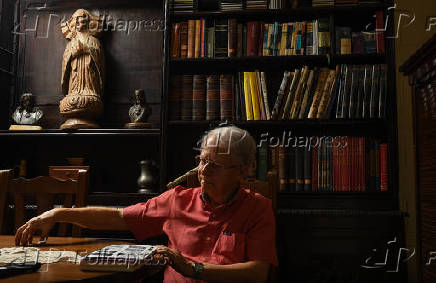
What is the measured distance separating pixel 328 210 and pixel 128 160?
1374 millimetres

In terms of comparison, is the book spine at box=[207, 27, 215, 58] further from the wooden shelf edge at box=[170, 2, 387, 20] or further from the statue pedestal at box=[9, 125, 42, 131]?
the statue pedestal at box=[9, 125, 42, 131]

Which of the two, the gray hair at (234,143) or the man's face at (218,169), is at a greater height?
the gray hair at (234,143)

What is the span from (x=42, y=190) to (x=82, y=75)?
1.18m

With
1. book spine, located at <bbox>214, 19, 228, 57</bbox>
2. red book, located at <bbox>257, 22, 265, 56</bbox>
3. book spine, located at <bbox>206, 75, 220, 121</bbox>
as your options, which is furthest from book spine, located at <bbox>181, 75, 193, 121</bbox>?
red book, located at <bbox>257, 22, 265, 56</bbox>

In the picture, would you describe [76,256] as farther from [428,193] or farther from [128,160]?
[128,160]

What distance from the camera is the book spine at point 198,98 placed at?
7.97ft

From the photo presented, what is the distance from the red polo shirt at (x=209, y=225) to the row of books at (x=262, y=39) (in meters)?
1.17

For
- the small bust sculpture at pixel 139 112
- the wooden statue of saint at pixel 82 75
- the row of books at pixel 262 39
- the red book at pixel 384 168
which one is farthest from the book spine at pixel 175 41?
the red book at pixel 384 168

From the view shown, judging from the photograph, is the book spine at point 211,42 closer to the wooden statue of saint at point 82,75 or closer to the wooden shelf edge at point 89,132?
the wooden shelf edge at point 89,132

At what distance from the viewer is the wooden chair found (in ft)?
5.50

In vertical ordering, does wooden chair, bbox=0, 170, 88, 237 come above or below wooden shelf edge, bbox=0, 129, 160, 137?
below

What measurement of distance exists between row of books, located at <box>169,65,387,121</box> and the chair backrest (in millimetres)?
773

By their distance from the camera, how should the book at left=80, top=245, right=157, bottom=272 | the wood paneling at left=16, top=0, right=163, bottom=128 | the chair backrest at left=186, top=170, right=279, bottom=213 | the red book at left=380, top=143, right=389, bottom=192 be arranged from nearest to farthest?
the book at left=80, top=245, right=157, bottom=272, the chair backrest at left=186, top=170, right=279, bottom=213, the red book at left=380, top=143, right=389, bottom=192, the wood paneling at left=16, top=0, right=163, bottom=128

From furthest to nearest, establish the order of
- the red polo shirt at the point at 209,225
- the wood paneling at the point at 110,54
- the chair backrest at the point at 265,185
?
the wood paneling at the point at 110,54 < the chair backrest at the point at 265,185 < the red polo shirt at the point at 209,225
